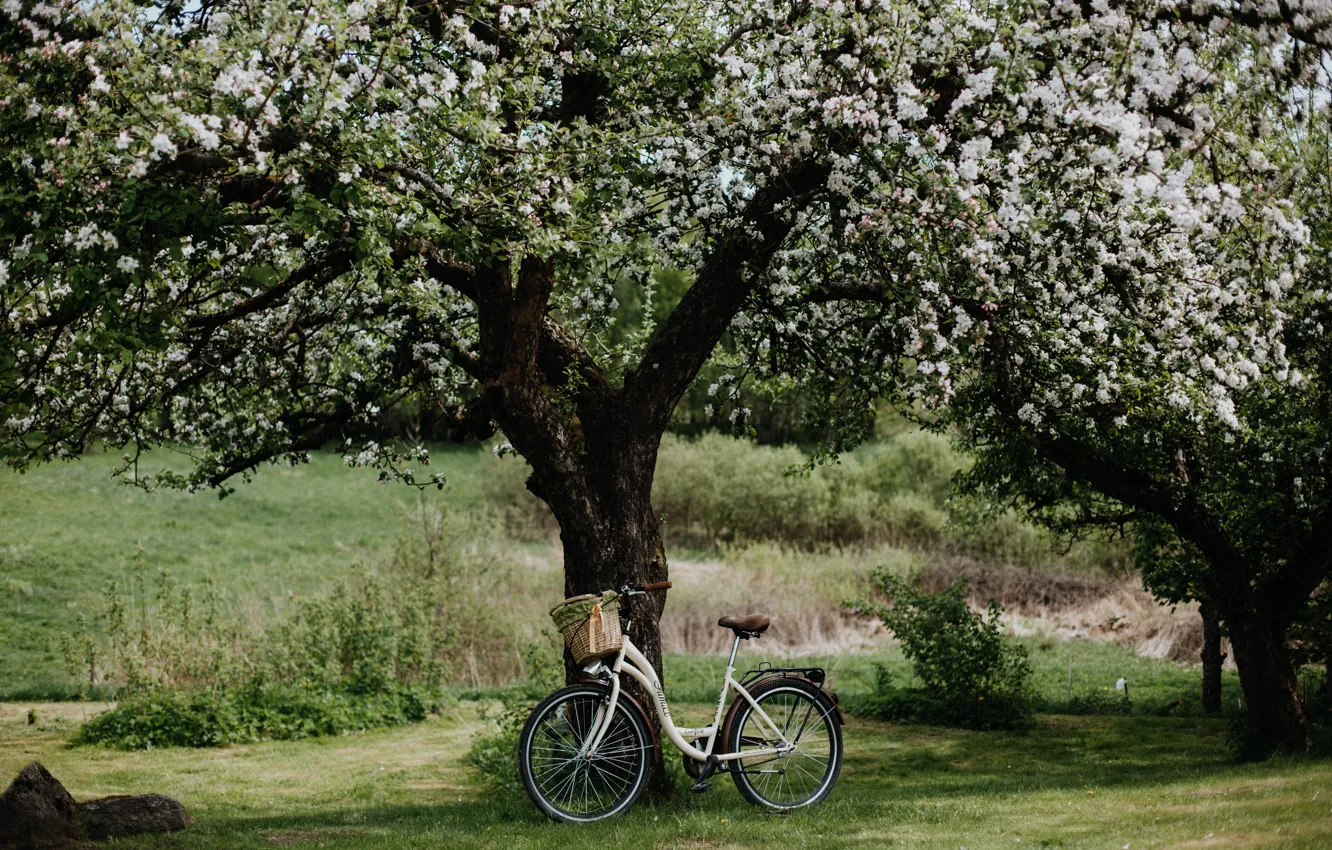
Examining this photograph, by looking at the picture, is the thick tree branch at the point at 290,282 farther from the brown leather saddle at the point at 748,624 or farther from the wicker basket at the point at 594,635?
the brown leather saddle at the point at 748,624

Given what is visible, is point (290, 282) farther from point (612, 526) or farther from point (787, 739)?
point (787, 739)

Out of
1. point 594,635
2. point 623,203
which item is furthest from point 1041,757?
point 623,203

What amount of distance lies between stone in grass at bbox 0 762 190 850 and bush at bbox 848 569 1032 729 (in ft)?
26.8

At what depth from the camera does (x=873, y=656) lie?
63.4 ft

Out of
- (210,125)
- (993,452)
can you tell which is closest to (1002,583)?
(993,452)

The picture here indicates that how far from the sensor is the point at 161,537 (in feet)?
91.0

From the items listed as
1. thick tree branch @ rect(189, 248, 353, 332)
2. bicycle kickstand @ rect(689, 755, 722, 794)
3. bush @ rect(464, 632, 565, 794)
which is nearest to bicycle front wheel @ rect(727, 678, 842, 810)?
bicycle kickstand @ rect(689, 755, 722, 794)

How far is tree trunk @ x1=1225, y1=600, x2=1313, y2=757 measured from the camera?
32.2 feet

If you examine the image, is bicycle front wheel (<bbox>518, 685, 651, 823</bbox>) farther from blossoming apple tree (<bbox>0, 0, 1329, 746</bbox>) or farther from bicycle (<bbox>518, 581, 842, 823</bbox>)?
blossoming apple tree (<bbox>0, 0, 1329, 746</bbox>)

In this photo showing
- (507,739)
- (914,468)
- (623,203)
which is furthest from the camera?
(914,468)

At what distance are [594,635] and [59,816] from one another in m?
3.02

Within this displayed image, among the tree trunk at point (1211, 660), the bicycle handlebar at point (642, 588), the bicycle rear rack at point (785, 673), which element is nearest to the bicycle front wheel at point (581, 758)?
the bicycle handlebar at point (642, 588)

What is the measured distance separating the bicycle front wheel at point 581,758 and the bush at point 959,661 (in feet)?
21.9

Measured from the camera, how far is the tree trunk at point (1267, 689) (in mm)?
9805
